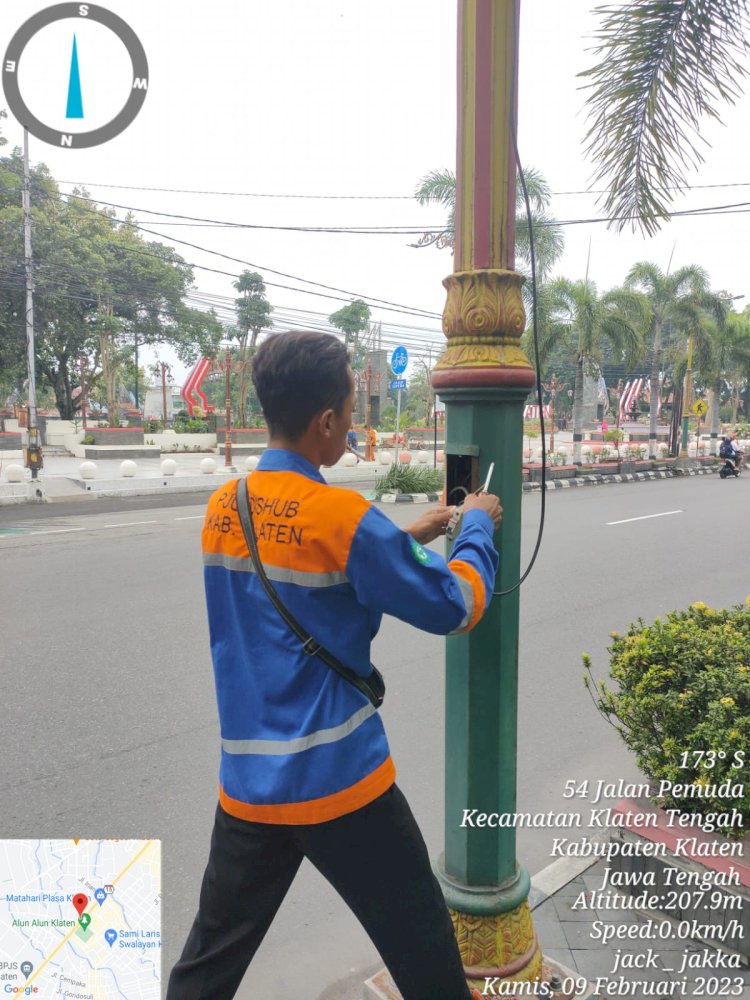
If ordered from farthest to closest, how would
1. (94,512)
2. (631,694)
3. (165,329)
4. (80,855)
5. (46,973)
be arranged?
(165,329) < (94,512) < (631,694) < (80,855) < (46,973)

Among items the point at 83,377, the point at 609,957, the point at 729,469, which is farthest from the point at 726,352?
the point at 609,957

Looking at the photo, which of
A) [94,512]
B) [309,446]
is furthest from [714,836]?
[94,512]

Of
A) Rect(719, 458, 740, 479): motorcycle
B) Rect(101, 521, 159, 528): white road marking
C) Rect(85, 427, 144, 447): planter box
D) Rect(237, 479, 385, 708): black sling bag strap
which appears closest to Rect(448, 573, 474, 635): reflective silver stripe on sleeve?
Rect(237, 479, 385, 708): black sling bag strap

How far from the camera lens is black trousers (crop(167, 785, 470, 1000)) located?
1.41m

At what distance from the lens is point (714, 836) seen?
229 centimetres

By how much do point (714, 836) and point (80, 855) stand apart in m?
1.85

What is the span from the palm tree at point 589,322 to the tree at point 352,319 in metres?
27.6

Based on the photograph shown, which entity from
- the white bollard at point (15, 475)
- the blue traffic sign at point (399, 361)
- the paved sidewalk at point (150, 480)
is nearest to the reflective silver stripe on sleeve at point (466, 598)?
the blue traffic sign at point (399, 361)

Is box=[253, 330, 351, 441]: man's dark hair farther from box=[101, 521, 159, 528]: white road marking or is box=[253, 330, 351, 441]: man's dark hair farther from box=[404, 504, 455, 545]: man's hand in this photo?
box=[101, 521, 159, 528]: white road marking

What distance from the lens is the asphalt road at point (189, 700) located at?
2.67m

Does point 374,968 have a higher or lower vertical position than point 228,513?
lower

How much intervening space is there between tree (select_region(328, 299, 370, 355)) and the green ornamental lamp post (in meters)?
45.2

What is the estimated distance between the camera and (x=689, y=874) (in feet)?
7.34

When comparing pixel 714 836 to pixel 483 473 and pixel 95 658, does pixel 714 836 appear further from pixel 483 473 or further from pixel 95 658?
pixel 95 658
